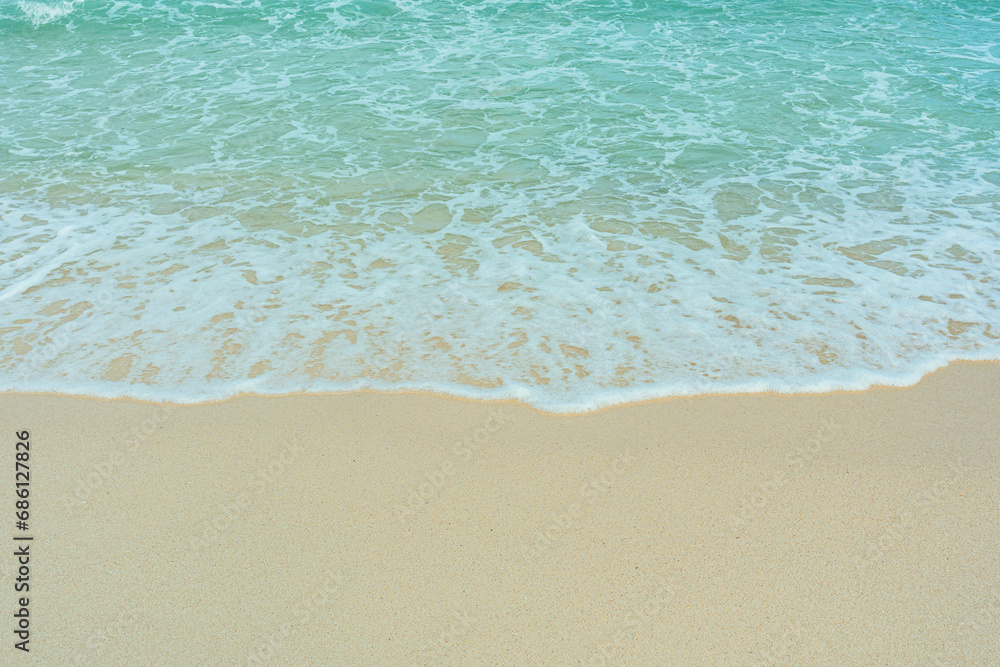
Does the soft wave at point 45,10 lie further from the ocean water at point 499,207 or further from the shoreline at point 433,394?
the shoreline at point 433,394

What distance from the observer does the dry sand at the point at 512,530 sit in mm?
2678

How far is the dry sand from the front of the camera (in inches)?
105

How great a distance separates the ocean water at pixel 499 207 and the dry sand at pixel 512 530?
257 mm

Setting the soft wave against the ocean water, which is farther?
the soft wave

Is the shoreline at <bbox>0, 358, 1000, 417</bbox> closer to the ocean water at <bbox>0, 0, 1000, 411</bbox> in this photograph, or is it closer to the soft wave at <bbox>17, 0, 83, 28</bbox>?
the ocean water at <bbox>0, 0, 1000, 411</bbox>

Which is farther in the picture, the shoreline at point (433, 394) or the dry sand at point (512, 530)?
the shoreline at point (433, 394)

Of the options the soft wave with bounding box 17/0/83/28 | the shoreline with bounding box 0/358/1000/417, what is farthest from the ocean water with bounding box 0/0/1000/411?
the soft wave with bounding box 17/0/83/28

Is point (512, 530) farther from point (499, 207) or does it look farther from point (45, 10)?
point (45, 10)

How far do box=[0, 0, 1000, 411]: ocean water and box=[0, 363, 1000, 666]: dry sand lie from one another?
10.1 inches

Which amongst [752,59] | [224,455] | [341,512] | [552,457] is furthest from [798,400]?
[752,59]

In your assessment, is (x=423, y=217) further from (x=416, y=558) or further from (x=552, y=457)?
(x=416, y=558)

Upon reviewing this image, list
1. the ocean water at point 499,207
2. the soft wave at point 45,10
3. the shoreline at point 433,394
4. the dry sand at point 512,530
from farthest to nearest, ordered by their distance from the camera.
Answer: the soft wave at point 45,10, the ocean water at point 499,207, the shoreline at point 433,394, the dry sand at point 512,530

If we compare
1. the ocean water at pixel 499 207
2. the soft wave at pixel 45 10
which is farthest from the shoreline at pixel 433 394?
the soft wave at pixel 45 10

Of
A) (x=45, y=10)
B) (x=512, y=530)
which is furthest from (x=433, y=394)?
(x=45, y=10)
